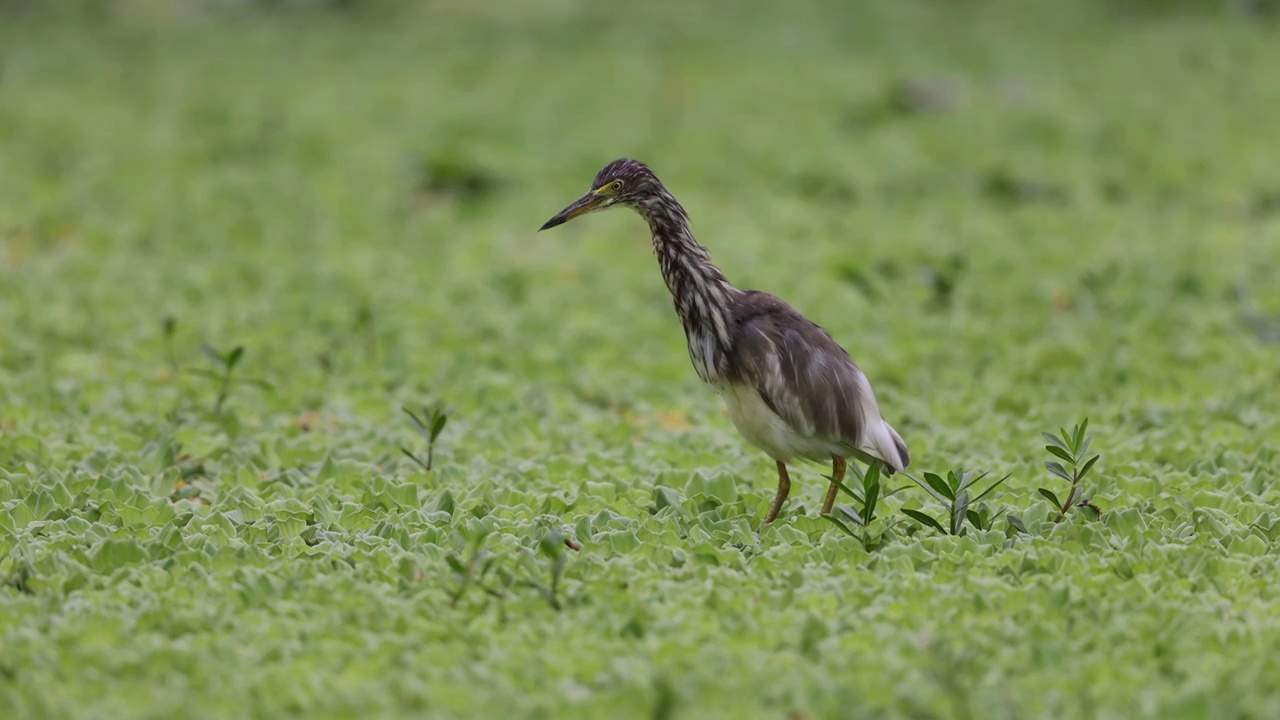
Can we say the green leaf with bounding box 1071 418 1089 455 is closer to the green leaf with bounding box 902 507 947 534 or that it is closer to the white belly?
the green leaf with bounding box 902 507 947 534

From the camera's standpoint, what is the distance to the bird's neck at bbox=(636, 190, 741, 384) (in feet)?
16.3

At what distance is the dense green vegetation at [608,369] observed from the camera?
3.79 meters

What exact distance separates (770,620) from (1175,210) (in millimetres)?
7522

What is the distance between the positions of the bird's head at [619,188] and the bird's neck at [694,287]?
0.14 ft

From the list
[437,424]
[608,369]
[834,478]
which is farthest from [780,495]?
[608,369]

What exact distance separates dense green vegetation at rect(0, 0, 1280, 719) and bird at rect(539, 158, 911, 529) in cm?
27

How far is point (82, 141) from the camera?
38.4 ft

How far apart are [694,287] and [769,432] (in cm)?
56

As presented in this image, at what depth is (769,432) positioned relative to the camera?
4.83m

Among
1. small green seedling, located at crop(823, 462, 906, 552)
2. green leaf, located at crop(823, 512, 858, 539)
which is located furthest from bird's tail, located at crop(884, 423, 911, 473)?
green leaf, located at crop(823, 512, 858, 539)

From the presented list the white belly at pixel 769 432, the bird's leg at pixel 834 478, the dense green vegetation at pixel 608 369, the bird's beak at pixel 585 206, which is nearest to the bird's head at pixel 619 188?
the bird's beak at pixel 585 206

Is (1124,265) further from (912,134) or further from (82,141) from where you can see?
(82,141)

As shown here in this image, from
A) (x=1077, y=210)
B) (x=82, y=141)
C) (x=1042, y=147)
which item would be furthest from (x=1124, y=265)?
(x=82, y=141)

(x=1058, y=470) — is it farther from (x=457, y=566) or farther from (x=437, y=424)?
(x=437, y=424)
